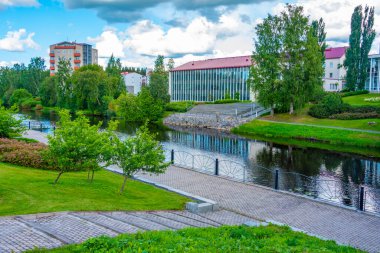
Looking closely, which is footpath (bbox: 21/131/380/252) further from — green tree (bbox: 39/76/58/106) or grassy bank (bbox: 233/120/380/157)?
green tree (bbox: 39/76/58/106)

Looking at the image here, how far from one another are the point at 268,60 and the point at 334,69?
3818 centimetres

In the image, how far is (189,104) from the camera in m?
75.4

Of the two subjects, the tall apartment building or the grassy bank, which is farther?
the tall apartment building

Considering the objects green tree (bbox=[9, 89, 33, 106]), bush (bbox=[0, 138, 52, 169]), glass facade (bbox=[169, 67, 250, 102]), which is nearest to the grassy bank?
glass facade (bbox=[169, 67, 250, 102])

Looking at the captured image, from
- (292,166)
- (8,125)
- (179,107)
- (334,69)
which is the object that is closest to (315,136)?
(292,166)

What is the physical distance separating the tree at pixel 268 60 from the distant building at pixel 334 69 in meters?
31.0

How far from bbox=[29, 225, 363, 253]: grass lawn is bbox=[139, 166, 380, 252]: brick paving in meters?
3.77

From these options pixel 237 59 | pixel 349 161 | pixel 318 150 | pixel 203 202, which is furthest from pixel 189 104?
pixel 203 202

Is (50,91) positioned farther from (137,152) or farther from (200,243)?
(200,243)

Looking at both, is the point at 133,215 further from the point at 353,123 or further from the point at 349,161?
the point at 353,123

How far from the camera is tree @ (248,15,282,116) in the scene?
51.7 meters

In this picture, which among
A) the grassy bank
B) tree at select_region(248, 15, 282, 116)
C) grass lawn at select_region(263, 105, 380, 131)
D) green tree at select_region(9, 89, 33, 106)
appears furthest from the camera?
green tree at select_region(9, 89, 33, 106)

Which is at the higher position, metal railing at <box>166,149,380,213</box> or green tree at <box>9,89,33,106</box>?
green tree at <box>9,89,33,106</box>

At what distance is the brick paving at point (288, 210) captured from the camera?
12.2 metres
